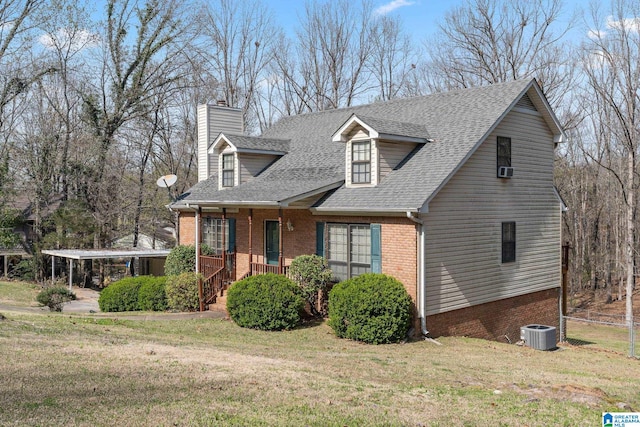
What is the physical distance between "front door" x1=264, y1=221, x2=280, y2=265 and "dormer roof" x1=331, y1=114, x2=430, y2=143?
407cm

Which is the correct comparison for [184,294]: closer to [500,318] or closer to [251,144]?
[251,144]

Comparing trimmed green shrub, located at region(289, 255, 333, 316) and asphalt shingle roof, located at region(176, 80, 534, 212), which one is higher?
asphalt shingle roof, located at region(176, 80, 534, 212)

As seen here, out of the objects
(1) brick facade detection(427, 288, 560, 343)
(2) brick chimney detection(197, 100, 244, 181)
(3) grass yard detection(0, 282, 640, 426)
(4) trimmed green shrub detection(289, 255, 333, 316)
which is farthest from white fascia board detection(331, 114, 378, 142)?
(2) brick chimney detection(197, 100, 244, 181)

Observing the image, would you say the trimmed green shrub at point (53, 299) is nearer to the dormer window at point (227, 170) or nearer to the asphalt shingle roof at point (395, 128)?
the dormer window at point (227, 170)

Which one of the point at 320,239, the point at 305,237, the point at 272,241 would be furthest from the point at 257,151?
the point at 320,239

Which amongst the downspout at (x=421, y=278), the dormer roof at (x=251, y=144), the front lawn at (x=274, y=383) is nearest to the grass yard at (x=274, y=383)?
the front lawn at (x=274, y=383)

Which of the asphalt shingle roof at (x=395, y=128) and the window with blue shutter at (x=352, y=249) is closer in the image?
the window with blue shutter at (x=352, y=249)

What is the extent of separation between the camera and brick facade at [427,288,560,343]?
15.5m

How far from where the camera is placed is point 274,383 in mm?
8602

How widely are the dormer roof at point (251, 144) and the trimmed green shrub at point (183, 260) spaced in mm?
3755

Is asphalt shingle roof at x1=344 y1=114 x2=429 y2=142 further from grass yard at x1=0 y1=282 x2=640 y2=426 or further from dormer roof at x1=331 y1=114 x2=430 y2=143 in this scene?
grass yard at x1=0 y1=282 x2=640 y2=426

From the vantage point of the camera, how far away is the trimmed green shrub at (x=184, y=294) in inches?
733

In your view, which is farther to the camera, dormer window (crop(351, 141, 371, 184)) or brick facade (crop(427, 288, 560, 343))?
dormer window (crop(351, 141, 371, 184))

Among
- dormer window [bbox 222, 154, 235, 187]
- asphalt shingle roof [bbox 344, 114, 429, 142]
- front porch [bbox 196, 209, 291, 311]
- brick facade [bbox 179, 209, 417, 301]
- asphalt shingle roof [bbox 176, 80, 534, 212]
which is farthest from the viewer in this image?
dormer window [bbox 222, 154, 235, 187]
